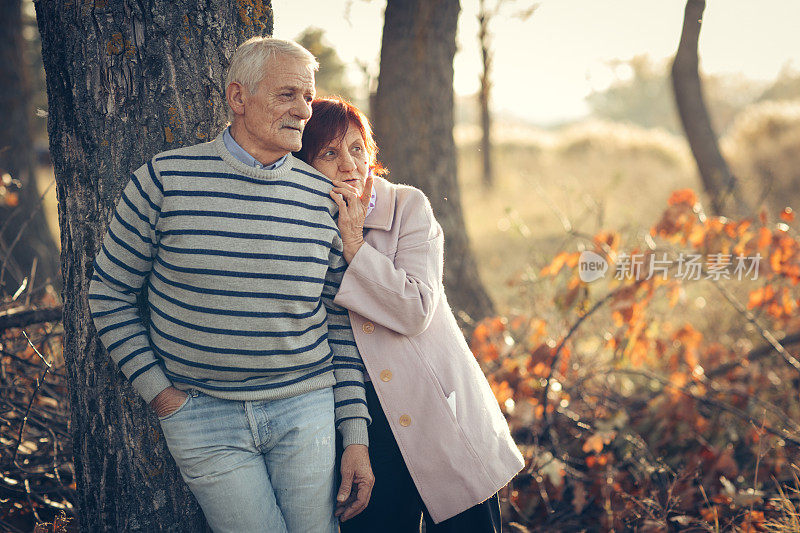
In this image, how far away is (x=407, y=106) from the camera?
427 centimetres

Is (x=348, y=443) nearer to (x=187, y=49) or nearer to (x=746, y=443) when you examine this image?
(x=187, y=49)

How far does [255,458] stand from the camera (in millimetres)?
1884

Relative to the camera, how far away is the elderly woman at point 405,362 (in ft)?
6.43

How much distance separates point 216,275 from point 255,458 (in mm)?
592

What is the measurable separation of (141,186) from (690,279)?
10.5 ft

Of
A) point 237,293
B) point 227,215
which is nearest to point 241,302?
point 237,293

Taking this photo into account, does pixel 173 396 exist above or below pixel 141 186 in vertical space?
below

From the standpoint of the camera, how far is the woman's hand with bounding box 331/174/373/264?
1.94 m

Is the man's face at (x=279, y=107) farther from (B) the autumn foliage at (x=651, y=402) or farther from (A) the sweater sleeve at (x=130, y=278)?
(B) the autumn foliage at (x=651, y=402)

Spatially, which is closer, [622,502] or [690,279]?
[622,502]

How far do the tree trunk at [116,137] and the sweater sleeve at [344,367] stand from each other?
2.25ft

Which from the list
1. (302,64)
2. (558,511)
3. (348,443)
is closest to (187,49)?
(302,64)

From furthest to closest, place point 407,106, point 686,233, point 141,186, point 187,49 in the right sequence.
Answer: point 407,106 → point 686,233 → point 187,49 → point 141,186

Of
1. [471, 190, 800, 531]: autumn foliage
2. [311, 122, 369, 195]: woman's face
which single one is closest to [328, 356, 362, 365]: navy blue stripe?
[311, 122, 369, 195]: woman's face
